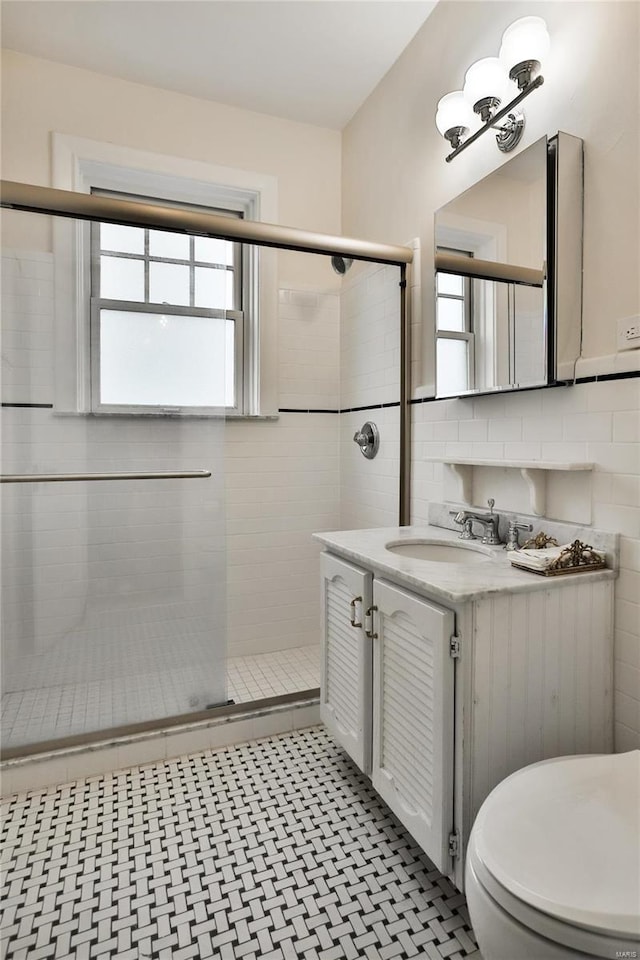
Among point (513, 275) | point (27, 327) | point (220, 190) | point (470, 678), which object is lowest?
point (470, 678)

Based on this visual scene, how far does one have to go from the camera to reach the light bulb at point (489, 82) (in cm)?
161

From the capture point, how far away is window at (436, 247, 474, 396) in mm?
1786

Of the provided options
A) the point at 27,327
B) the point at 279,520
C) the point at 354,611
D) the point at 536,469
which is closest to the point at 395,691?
the point at 354,611

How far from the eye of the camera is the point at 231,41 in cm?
221

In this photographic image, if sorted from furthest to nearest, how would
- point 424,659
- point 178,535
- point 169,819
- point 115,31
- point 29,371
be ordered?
point 115,31 → point 178,535 → point 29,371 → point 169,819 → point 424,659

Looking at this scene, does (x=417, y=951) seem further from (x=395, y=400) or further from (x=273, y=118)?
(x=273, y=118)

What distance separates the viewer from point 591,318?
1395 millimetres

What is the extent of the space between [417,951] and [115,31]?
318cm

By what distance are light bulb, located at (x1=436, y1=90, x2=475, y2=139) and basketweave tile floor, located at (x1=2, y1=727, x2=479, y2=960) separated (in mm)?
2225

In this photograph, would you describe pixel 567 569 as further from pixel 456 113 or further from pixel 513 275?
pixel 456 113

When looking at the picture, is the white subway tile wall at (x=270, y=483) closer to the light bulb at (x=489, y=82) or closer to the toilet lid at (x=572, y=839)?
the toilet lid at (x=572, y=839)

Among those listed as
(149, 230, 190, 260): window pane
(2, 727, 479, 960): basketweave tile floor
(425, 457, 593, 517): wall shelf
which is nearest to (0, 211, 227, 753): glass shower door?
(149, 230, 190, 260): window pane

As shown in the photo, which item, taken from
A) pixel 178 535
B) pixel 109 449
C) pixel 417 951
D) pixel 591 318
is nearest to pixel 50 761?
pixel 178 535

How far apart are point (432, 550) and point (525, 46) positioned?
4.87 feet
